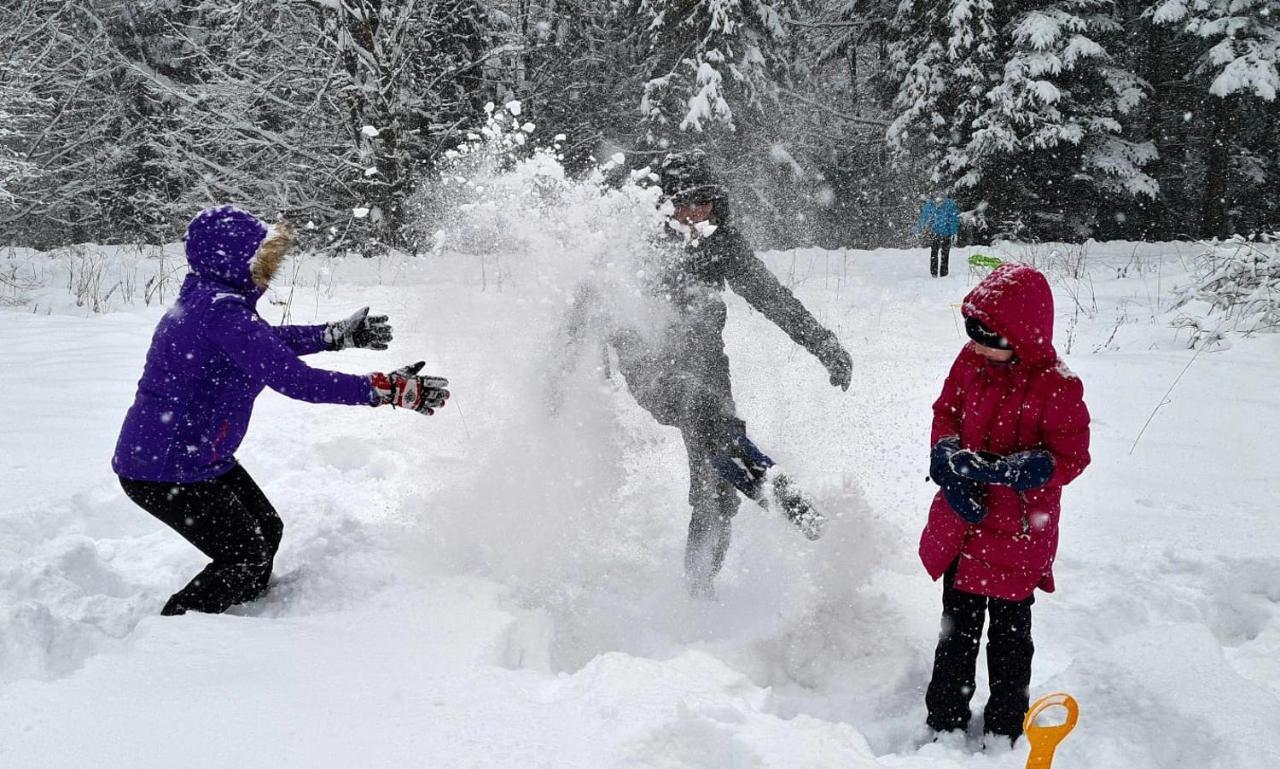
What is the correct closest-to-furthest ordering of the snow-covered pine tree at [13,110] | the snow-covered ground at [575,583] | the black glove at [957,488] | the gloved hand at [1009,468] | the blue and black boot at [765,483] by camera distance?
the snow-covered ground at [575,583] → the gloved hand at [1009,468] → the black glove at [957,488] → the blue and black boot at [765,483] → the snow-covered pine tree at [13,110]

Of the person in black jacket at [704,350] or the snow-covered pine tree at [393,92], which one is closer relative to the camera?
the person in black jacket at [704,350]

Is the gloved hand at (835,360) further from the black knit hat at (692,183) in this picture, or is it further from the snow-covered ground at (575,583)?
the black knit hat at (692,183)

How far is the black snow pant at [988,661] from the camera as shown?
8.46 feet

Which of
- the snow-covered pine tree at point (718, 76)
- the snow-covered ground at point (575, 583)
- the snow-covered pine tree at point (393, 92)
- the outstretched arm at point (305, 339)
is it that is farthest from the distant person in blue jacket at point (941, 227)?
the outstretched arm at point (305, 339)

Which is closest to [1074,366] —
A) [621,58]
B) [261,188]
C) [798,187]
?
[261,188]

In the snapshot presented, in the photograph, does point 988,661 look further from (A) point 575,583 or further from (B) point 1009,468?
(A) point 575,583

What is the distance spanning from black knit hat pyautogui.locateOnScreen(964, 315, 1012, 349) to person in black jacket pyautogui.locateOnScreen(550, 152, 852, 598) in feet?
4.09

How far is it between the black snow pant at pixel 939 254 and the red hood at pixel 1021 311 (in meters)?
10.9

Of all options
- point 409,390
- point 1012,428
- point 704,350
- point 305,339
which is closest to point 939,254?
point 704,350

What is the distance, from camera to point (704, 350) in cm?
367

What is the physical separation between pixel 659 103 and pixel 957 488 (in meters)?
17.0

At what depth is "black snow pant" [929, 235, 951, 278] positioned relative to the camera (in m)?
13.0

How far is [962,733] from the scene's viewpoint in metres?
2.66

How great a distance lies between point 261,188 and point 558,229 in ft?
40.3
